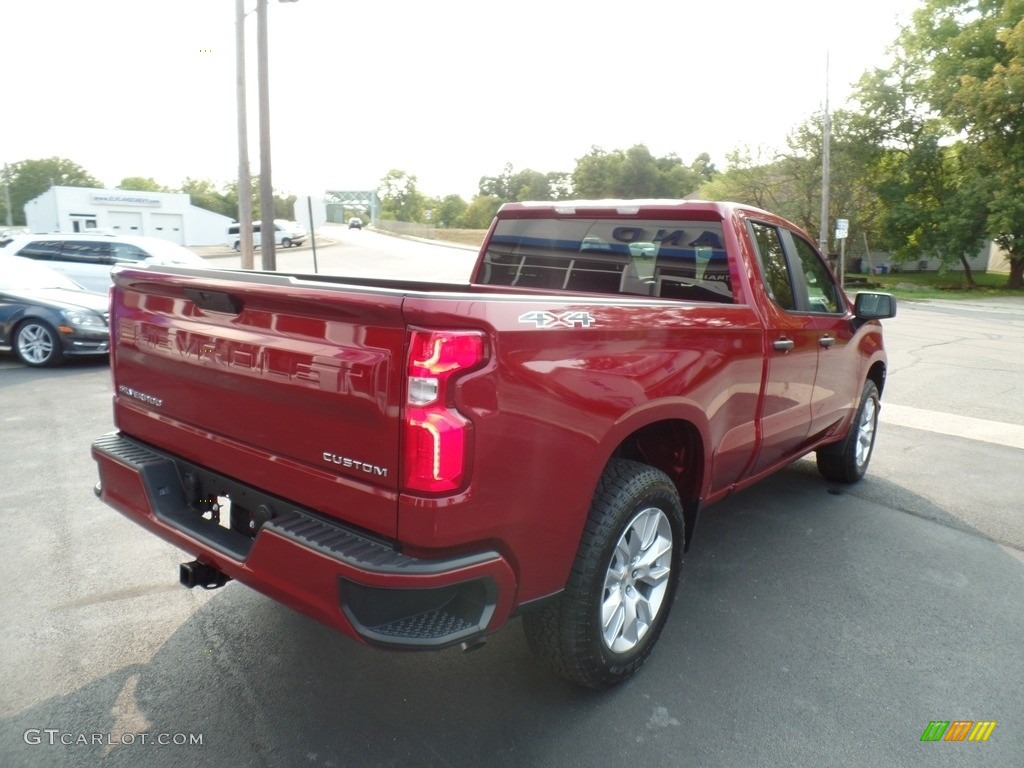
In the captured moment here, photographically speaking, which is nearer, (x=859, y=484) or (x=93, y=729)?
(x=93, y=729)

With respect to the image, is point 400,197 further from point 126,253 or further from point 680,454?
point 680,454

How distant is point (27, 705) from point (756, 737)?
8.34 feet

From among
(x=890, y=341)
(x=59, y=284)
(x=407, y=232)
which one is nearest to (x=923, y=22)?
(x=890, y=341)

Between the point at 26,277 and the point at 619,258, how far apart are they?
956 centimetres

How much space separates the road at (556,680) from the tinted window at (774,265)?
1.41 metres

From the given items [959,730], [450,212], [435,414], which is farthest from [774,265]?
[450,212]

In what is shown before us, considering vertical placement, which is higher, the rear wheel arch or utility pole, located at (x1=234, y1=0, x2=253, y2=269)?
utility pole, located at (x1=234, y1=0, x2=253, y2=269)

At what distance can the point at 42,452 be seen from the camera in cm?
606

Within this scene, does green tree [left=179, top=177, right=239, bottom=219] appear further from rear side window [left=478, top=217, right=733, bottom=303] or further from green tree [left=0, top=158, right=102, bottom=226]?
rear side window [left=478, top=217, right=733, bottom=303]

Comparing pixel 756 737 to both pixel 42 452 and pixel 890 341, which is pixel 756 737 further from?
pixel 890 341

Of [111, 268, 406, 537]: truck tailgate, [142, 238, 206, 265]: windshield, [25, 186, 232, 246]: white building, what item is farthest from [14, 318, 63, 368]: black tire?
[25, 186, 232, 246]: white building

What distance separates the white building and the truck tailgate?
198ft

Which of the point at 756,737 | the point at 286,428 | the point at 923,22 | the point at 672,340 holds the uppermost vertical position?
the point at 923,22

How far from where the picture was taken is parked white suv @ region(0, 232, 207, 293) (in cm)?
1509
